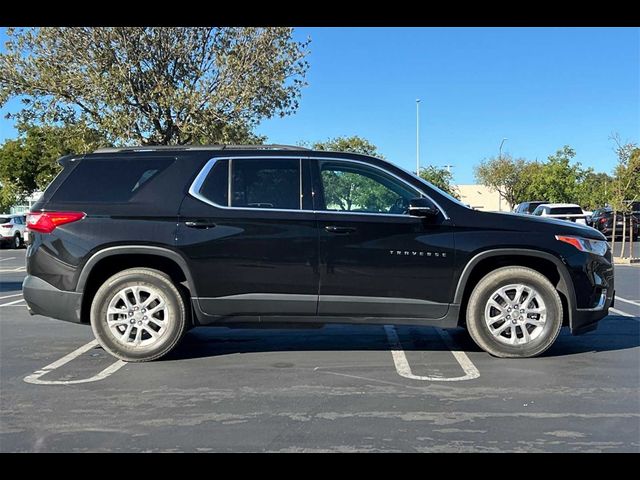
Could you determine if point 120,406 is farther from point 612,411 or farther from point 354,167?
point 612,411

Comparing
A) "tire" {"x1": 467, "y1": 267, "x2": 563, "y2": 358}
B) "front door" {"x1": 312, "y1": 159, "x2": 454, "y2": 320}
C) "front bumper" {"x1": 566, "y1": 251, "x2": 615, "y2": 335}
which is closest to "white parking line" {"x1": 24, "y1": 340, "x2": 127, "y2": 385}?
"front door" {"x1": 312, "y1": 159, "x2": 454, "y2": 320}

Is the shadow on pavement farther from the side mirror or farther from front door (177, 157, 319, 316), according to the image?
the side mirror

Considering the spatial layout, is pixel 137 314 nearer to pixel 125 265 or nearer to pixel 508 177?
pixel 125 265

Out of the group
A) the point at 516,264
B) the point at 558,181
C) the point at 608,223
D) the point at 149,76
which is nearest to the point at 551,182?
the point at 558,181

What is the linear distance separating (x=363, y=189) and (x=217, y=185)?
140cm

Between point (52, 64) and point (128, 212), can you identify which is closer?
point (128, 212)

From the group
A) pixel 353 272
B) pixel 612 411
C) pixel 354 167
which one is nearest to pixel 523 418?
pixel 612 411

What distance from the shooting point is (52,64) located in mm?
17984

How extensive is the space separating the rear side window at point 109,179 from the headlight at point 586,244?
382 cm

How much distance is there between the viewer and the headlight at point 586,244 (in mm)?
5543

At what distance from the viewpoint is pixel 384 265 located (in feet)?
17.9

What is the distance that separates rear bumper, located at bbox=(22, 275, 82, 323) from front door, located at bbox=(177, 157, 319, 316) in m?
1.16

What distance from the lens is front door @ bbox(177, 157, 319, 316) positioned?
5.45 m
